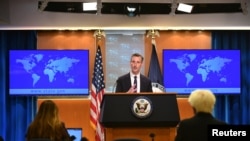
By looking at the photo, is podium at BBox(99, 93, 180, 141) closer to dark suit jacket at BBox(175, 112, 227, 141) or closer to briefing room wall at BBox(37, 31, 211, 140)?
dark suit jacket at BBox(175, 112, 227, 141)

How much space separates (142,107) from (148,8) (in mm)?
5108

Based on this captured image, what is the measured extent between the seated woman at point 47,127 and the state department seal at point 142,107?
773 mm

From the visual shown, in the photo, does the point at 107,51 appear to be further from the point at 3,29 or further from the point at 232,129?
the point at 232,129

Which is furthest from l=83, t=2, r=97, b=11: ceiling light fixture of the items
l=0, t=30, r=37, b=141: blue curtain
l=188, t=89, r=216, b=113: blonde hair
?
l=188, t=89, r=216, b=113: blonde hair

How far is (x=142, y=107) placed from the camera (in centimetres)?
506

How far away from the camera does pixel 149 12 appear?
9875 mm

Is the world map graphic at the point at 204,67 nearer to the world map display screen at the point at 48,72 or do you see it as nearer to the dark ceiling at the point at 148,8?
the dark ceiling at the point at 148,8

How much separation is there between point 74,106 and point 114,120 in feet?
16.2

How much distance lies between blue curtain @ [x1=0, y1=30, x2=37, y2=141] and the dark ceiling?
0.83 metres

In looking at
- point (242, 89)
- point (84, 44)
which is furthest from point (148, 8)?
point (242, 89)

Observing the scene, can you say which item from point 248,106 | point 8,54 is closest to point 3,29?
point 8,54

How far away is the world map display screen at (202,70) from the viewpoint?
32.0 ft

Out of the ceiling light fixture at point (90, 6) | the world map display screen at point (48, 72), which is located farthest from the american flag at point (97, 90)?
the ceiling light fixture at point (90, 6)

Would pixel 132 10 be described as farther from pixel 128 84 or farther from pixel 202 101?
pixel 202 101
